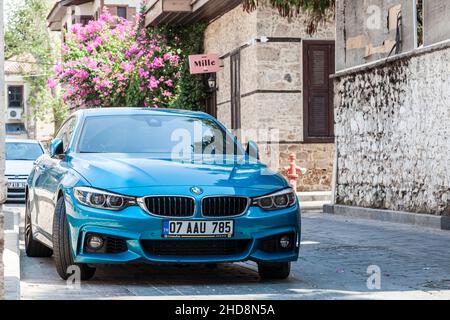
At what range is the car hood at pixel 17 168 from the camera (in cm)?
2198

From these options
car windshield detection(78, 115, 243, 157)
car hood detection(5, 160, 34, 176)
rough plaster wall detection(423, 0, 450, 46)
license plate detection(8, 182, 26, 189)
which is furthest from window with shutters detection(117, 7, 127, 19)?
car windshield detection(78, 115, 243, 157)

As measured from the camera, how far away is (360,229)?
14.6 m

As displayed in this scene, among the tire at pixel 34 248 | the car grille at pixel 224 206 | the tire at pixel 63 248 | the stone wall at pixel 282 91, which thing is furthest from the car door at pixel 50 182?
the stone wall at pixel 282 91

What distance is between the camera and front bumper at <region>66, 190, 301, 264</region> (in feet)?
26.8

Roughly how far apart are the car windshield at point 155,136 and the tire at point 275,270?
1.20 meters

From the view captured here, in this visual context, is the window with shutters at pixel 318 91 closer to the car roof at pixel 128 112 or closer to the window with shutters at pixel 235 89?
the window with shutters at pixel 235 89

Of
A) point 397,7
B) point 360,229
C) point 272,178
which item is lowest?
point 360,229

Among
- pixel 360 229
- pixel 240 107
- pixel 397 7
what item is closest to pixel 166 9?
pixel 240 107

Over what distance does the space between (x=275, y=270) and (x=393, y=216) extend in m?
7.38

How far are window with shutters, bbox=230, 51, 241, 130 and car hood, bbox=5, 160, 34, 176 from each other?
5.38 m

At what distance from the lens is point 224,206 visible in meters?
8.38
